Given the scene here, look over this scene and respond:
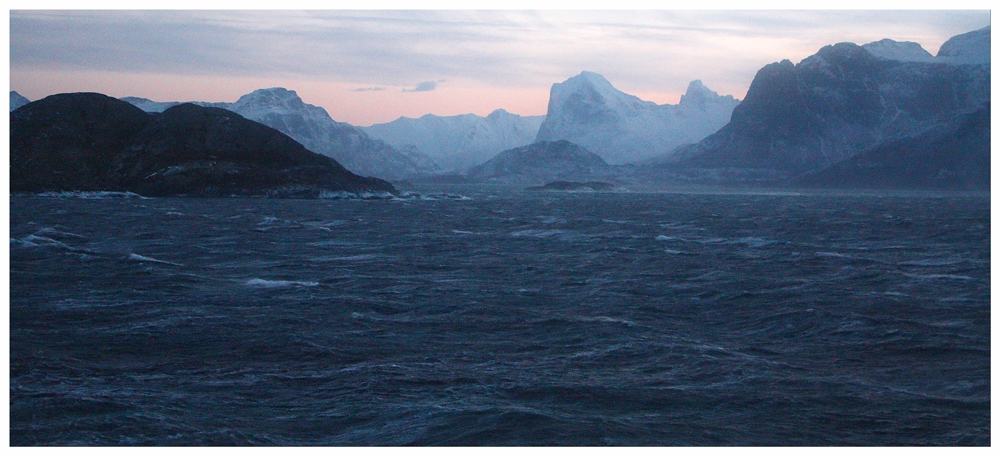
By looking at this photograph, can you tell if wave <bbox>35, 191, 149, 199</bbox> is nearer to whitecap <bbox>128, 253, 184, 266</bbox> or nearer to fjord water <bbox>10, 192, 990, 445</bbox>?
fjord water <bbox>10, 192, 990, 445</bbox>

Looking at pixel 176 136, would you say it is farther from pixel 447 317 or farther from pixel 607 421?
pixel 607 421

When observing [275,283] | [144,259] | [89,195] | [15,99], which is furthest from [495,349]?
[89,195]

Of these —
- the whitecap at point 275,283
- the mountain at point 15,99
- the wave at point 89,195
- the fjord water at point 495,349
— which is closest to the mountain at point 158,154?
the wave at point 89,195

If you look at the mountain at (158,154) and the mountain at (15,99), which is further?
the mountain at (158,154)

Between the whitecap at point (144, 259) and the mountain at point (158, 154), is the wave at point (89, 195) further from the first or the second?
the whitecap at point (144, 259)

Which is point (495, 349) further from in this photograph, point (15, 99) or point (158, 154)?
point (158, 154)

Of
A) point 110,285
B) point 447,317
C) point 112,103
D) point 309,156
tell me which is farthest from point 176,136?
point 447,317

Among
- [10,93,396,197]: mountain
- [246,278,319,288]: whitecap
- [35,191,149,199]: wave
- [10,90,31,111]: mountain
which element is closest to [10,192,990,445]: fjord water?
[246,278,319,288]: whitecap
